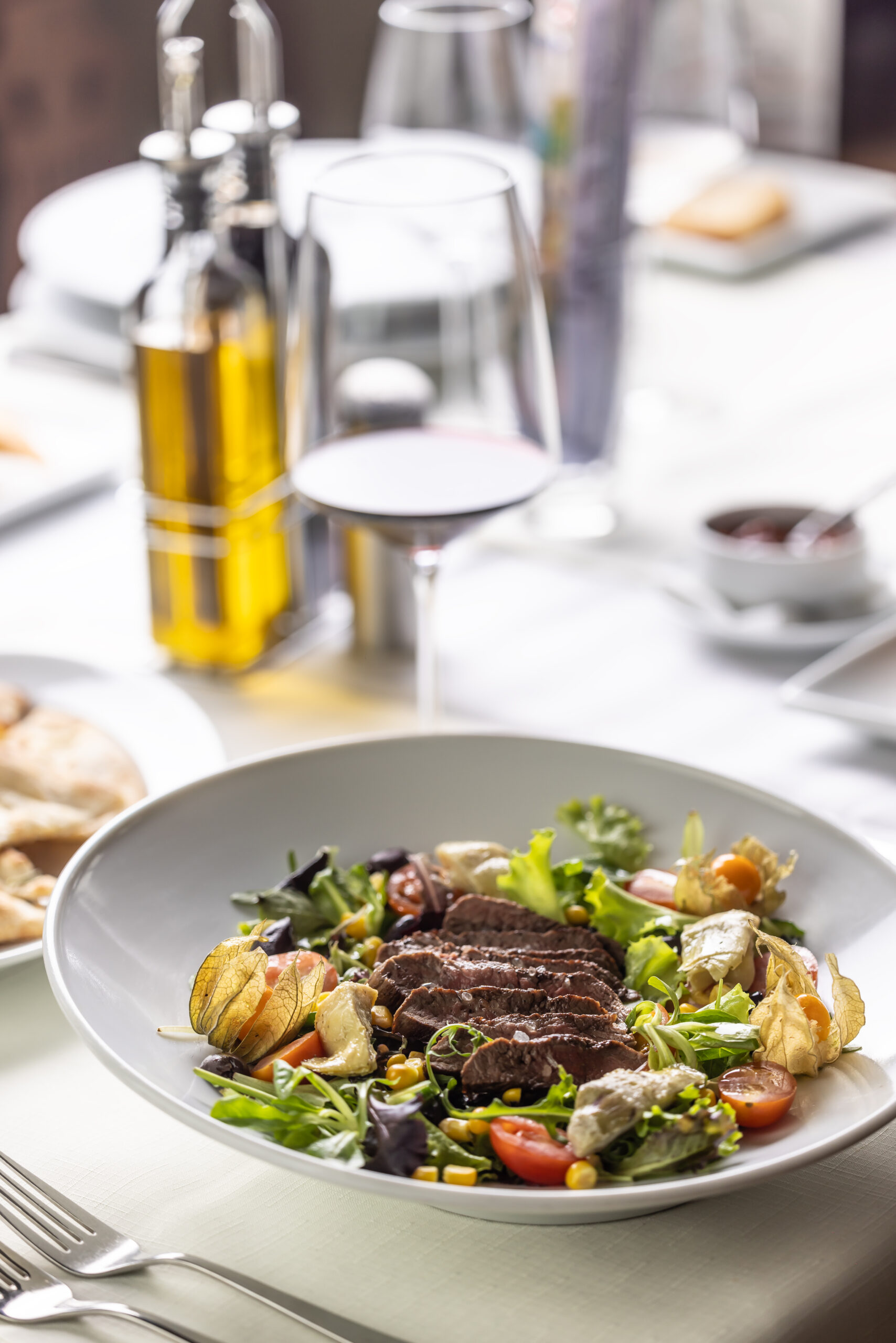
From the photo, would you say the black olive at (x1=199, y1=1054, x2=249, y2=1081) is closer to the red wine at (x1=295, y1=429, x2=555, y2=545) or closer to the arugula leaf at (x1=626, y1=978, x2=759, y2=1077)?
the arugula leaf at (x1=626, y1=978, x2=759, y2=1077)

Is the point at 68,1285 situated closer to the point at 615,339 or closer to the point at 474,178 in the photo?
the point at 474,178

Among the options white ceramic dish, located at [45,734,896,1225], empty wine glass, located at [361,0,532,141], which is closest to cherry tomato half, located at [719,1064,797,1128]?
white ceramic dish, located at [45,734,896,1225]

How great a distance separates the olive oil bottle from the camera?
1441mm

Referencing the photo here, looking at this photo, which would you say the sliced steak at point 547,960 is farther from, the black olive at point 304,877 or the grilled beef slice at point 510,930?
the black olive at point 304,877

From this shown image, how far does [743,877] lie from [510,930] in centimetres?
16

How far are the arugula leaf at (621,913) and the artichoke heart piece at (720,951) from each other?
4 cm

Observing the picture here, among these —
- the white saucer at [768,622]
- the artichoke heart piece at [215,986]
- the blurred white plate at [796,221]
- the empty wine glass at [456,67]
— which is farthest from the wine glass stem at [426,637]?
the blurred white plate at [796,221]

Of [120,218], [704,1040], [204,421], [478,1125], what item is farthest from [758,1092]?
[120,218]

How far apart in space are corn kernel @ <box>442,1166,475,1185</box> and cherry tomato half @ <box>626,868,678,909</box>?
0.32m

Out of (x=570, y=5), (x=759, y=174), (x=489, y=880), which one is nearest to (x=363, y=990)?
(x=489, y=880)

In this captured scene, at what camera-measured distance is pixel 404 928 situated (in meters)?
1.04

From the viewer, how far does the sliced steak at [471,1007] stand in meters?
0.91

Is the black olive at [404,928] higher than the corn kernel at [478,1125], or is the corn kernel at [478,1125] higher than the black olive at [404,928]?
the corn kernel at [478,1125]

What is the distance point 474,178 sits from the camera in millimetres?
1252
